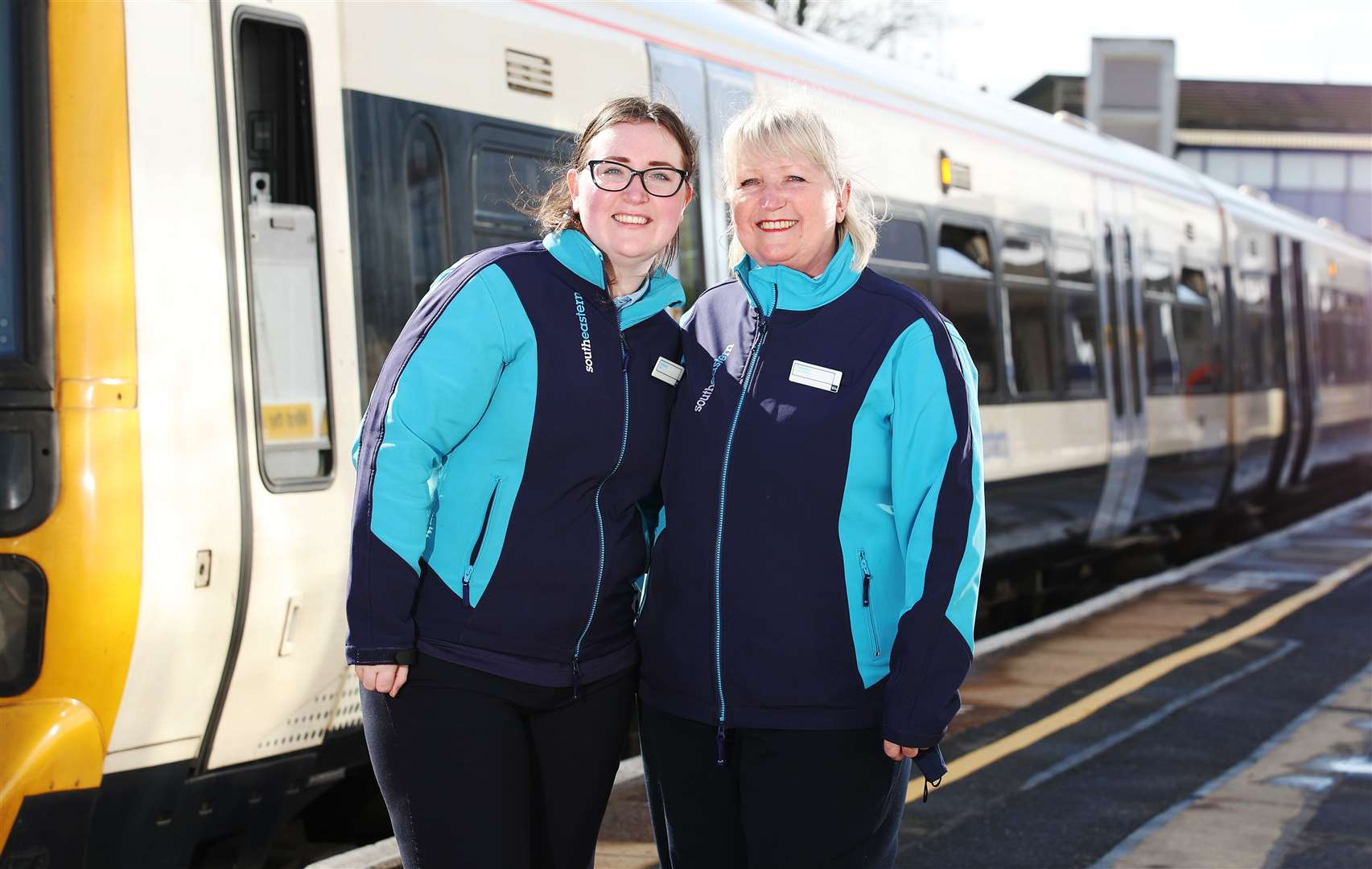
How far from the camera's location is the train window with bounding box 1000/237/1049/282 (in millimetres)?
7703

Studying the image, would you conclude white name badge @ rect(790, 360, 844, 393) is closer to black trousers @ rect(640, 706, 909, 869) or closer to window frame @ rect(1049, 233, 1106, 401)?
black trousers @ rect(640, 706, 909, 869)

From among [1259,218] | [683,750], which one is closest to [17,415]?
[683,750]

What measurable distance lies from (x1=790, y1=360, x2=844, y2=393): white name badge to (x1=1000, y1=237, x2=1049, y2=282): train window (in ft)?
17.9

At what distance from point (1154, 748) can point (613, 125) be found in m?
3.79

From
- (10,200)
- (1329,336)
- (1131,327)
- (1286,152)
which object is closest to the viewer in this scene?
(10,200)

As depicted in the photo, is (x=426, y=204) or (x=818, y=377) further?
(x=426, y=204)

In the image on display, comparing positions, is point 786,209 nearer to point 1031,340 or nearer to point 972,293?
point 972,293

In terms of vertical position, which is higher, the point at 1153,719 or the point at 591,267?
the point at 591,267

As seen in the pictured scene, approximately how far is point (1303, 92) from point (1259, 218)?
113ft

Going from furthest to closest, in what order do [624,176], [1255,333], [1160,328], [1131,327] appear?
[1255,333] < [1160,328] < [1131,327] < [624,176]

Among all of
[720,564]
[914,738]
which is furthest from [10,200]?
[914,738]

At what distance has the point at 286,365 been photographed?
368 centimetres

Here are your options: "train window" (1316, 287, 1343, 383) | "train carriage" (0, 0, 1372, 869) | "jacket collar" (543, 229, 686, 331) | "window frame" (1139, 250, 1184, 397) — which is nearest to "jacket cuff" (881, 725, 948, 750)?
"jacket collar" (543, 229, 686, 331)

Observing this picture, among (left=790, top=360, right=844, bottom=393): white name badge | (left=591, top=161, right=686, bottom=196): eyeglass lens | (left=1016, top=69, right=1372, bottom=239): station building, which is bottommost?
(left=790, top=360, right=844, bottom=393): white name badge
